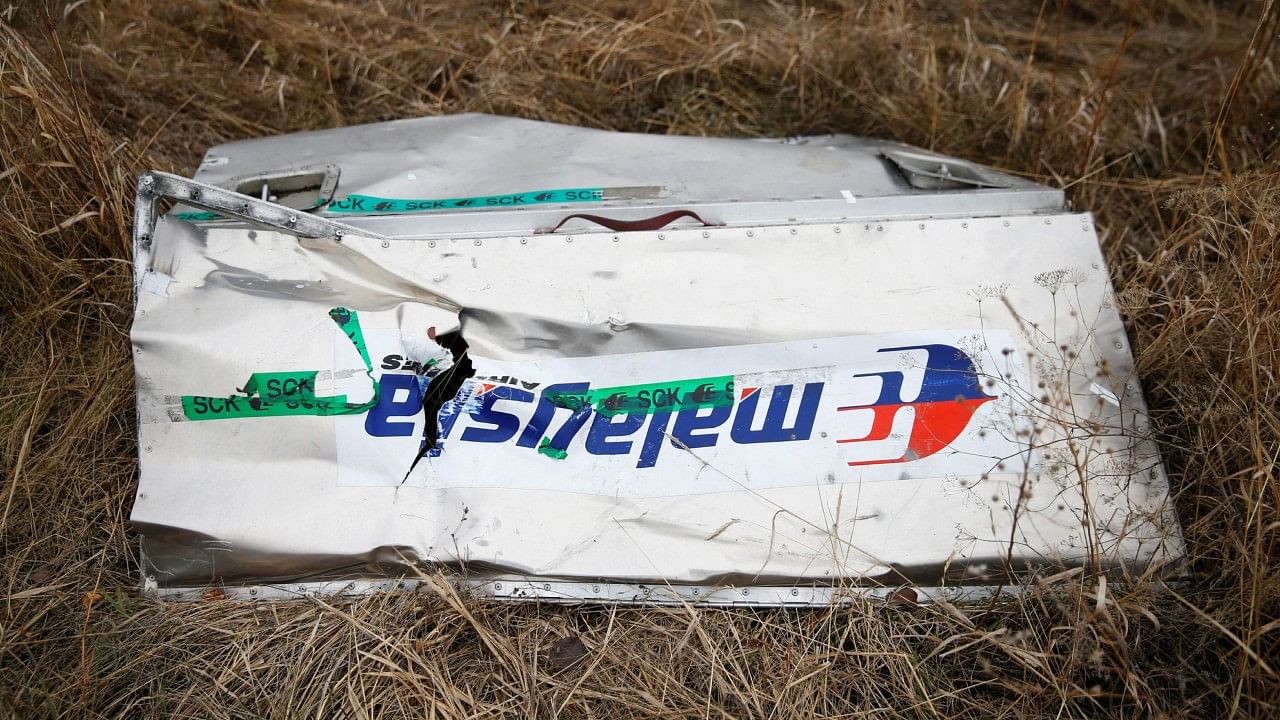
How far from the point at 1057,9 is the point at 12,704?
399 centimetres

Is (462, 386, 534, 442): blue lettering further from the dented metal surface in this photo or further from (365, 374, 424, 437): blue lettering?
(365, 374, 424, 437): blue lettering

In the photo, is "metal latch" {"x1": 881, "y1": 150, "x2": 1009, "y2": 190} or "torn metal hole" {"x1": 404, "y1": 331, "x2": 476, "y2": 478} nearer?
"torn metal hole" {"x1": 404, "y1": 331, "x2": 476, "y2": 478}

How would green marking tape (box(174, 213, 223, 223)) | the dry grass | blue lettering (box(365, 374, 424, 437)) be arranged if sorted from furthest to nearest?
green marking tape (box(174, 213, 223, 223)) → blue lettering (box(365, 374, 424, 437)) → the dry grass

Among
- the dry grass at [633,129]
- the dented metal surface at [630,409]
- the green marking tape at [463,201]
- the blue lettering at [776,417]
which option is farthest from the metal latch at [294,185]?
the blue lettering at [776,417]

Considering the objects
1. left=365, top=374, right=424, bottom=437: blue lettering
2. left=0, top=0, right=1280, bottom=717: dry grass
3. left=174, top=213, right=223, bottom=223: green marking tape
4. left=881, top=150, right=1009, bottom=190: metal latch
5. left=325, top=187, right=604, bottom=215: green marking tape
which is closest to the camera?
left=0, top=0, right=1280, bottom=717: dry grass

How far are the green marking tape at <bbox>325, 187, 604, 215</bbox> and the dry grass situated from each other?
2.06ft

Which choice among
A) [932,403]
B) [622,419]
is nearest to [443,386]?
[622,419]

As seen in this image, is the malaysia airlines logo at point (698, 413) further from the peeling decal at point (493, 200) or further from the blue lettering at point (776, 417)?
the peeling decal at point (493, 200)

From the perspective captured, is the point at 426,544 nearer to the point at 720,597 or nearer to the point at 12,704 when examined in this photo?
the point at 720,597

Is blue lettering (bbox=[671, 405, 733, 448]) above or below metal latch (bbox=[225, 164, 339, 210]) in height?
below

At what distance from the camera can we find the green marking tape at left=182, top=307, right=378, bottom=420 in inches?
63.5

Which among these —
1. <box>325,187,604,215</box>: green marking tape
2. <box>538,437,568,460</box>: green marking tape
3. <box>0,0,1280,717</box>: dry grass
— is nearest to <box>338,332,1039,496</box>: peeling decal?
<box>538,437,568,460</box>: green marking tape

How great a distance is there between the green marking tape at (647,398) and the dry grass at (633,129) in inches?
17.0

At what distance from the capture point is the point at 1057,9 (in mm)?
3246
